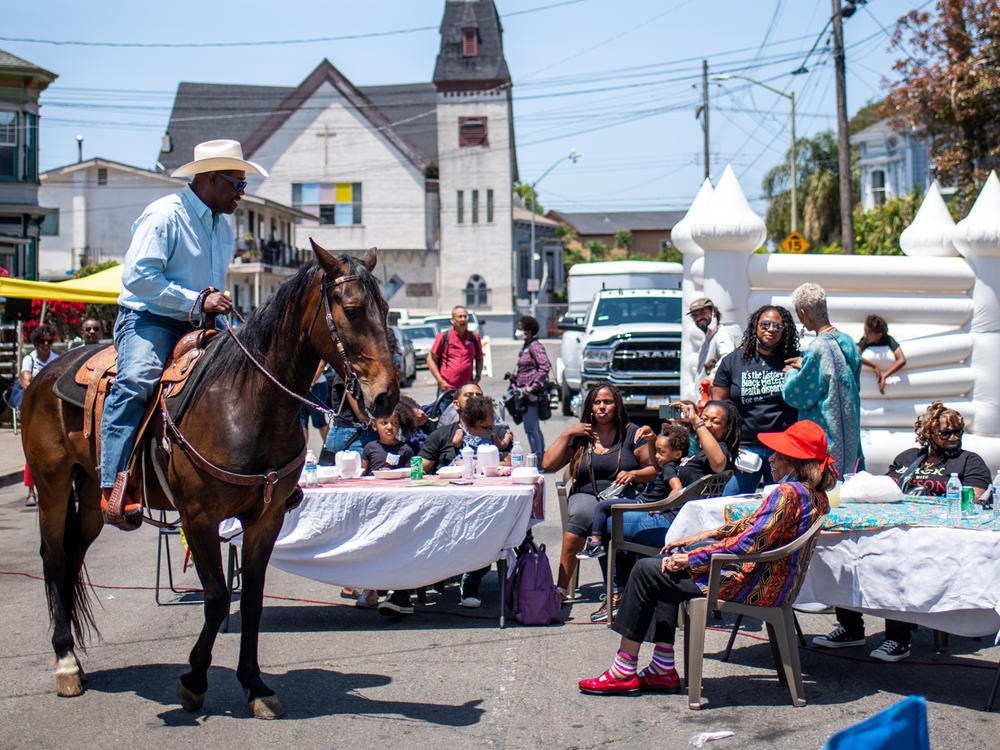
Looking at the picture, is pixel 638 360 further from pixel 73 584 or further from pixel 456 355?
pixel 73 584

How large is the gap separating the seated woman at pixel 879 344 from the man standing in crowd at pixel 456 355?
4337 mm

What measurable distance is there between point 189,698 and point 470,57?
5264 cm

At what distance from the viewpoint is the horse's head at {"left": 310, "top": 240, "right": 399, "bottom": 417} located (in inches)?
181

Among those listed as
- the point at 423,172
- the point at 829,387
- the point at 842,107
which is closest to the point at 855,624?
the point at 829,387

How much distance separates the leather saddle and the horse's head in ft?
2.51

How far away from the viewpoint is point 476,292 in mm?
55094

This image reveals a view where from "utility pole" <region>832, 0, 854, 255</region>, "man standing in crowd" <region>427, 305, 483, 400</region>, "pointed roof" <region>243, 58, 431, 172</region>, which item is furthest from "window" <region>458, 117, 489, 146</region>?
"man standing in crowd" <region>427, 305, 483, 400</region>

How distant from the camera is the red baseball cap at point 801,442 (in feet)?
17.3

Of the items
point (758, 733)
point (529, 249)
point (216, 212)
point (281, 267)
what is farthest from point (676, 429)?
point (529, 249)

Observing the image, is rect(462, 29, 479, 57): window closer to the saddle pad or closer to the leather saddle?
the saddle pad

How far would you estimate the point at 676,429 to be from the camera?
24.7ft

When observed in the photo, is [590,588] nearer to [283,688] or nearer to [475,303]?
[283,688]

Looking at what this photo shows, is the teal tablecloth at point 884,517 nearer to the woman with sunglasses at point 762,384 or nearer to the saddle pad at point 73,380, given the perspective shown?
the woman with sunglasses at point 762,384

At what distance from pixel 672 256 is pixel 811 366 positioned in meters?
75.4
